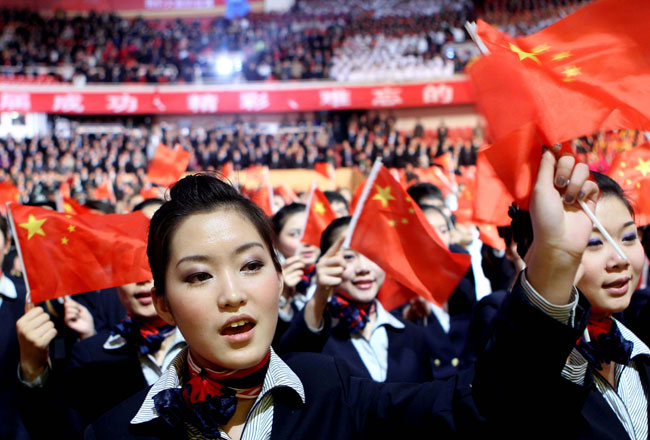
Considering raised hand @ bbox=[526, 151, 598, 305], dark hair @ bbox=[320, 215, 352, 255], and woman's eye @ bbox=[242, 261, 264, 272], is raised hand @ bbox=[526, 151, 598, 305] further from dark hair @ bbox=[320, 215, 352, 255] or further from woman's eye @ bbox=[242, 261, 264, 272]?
dark hair @ bbox=[320, 215, 352, 255]

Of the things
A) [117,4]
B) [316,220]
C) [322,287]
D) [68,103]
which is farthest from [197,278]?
[117,4]

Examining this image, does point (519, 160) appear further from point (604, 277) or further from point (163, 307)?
point (163, 307)

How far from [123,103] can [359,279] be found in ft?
55.6

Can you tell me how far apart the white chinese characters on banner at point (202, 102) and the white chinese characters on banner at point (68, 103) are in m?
3.22

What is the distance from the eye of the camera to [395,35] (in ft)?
67.5

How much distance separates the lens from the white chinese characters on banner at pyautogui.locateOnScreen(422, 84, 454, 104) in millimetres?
17516

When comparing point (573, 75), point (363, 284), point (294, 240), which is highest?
point (573, 75)

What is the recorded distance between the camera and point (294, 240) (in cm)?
322

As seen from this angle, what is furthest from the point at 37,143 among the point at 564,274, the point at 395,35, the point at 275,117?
the point at 564,274

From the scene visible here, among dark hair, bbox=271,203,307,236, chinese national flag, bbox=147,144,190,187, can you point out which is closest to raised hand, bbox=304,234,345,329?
dark hair, bbox=271,203,307,236

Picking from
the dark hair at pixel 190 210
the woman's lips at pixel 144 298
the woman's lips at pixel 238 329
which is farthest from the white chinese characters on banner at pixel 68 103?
the woman's lips at pixel 238 329

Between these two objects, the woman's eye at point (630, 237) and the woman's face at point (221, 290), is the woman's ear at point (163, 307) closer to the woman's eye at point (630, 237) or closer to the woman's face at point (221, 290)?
the woman's face at point (221, 290)

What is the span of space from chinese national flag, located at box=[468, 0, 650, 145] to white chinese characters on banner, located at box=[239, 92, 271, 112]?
1711 centimetres

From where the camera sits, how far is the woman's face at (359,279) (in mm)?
2301
